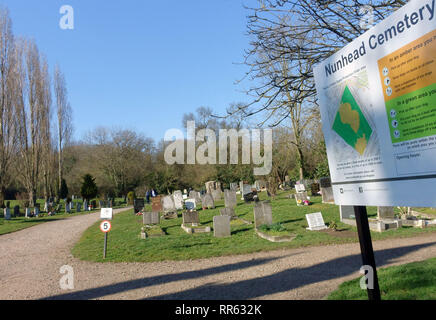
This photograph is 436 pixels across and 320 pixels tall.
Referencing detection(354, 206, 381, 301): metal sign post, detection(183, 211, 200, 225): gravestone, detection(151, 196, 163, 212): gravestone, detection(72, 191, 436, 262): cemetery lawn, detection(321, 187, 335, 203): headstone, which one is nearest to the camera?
detection(354, 206, 381, 301): metal sign post

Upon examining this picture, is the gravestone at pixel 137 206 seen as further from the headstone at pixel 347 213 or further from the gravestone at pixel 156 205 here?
the headstone at pixel 347 213

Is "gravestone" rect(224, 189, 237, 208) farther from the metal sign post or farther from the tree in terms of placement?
the tree

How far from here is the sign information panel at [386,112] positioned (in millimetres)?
2445

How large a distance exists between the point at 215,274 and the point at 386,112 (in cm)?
541

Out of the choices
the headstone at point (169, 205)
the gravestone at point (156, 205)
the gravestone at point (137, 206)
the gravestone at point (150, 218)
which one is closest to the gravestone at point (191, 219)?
the gravestone at point (150, 218)

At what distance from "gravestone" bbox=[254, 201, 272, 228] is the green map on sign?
8.87m

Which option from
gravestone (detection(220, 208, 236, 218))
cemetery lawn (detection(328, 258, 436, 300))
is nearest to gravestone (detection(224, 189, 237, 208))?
gravestone (detection(220, 208, 236, 218))

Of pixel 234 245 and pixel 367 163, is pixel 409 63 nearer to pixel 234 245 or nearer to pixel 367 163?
pixel 367 163

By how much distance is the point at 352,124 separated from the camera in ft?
10.7

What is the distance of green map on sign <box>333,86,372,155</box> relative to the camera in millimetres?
3107

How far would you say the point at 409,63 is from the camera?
2.55 meters

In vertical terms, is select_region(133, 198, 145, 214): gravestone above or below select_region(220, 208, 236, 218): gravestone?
above

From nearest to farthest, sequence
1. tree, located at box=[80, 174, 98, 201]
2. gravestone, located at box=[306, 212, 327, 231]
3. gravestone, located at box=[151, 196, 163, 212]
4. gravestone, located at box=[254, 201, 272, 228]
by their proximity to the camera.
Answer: gravestone, located at box=[306, 212, 327, 231] → gravestone, located at box=[254, 201, 272, 228] → gravestone, located at box=[151, 196, 163, 212] → tree, located at box=[80, 174, 98, 201]

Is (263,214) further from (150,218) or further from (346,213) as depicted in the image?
(150,218)
